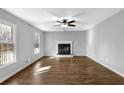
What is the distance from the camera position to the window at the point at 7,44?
143 inches

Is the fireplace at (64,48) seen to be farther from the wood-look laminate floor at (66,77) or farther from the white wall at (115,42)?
the wood-look laminate floor at (66,77)

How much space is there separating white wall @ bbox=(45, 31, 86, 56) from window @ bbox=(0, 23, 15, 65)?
563cm

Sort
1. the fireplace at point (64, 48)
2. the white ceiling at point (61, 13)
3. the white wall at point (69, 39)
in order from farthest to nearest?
the fireplace at point (64, 48) → the white wall at point (69, 39) → the white ceiling at point (61, 13)

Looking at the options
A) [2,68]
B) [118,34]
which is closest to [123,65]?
[118,34]

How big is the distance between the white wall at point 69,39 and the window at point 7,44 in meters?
5.63

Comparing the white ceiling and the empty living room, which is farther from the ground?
the white ceiling

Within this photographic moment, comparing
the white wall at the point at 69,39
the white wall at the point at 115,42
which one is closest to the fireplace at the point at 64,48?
the white wall at the point at 69,39

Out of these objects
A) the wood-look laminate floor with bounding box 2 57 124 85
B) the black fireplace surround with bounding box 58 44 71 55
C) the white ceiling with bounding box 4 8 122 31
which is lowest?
the wood-look laminate floor with bounding box 2 57 124 85

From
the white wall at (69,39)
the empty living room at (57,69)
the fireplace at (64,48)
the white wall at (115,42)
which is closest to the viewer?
the empty living room at (57,69)

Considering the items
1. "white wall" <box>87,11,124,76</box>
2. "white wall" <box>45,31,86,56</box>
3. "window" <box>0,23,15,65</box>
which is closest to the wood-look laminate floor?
"white wall" <box>87,11,124,76</box>

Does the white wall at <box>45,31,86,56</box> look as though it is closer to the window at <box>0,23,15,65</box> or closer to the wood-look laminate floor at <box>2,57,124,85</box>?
the wood-look laminate floor at <box>2,57,124,85</box>

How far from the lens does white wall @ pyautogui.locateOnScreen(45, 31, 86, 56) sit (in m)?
9.62
